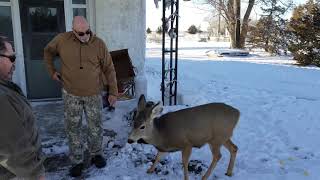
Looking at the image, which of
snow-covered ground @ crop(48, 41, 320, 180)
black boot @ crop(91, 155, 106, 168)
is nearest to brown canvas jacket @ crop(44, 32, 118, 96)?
black boot @ crop(91, 155, 106, 168)

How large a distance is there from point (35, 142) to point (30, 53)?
6330 millimetres

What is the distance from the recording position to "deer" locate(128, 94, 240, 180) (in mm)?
4555

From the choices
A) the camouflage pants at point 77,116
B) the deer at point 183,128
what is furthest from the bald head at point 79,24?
the deer at point 183,128

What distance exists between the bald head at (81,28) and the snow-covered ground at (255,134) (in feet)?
5.48

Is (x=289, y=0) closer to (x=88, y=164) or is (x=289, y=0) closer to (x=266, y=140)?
(x=266, y=140)

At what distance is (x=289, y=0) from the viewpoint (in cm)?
2586

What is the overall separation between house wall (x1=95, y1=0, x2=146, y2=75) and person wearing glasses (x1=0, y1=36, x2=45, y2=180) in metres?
6.17

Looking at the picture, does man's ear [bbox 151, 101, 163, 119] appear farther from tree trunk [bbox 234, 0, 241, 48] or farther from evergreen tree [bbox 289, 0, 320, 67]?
tree trunk [bbox 234, 0, 241, 48]

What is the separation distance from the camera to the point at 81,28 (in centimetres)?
471

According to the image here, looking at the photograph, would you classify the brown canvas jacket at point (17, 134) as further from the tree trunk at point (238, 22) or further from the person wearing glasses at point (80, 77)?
the tree trunk at point (238, 22)

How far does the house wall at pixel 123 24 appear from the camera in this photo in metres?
8.34

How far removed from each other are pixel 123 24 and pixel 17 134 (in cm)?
655

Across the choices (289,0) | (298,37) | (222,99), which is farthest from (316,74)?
(289,0)

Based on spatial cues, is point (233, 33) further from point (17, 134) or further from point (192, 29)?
point (192, 29)
